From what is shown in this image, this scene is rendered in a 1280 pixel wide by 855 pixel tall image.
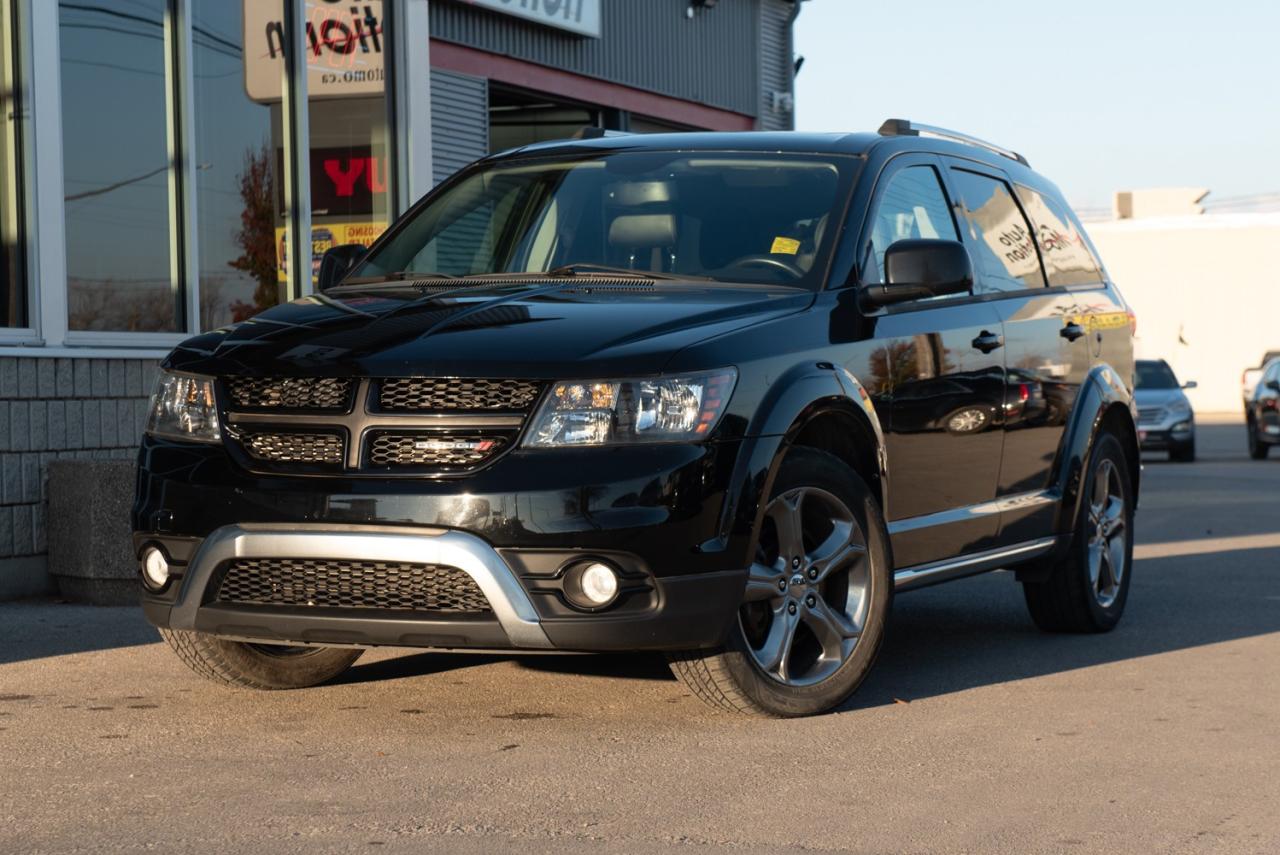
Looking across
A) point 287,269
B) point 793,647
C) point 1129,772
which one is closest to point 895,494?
point 793,647

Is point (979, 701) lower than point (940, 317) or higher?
Answer: lower

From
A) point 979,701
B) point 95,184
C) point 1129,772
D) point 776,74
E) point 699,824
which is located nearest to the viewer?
point 699,824

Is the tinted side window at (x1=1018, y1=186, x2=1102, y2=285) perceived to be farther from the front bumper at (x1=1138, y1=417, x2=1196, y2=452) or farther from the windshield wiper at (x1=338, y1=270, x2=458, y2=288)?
the front bumper at (x1=1138, y1=417, x2=1196, y2=452)

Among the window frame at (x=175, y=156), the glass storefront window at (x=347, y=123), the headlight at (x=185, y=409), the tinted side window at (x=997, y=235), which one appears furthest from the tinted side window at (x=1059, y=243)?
the glass storefront window at (x=347, y=123)

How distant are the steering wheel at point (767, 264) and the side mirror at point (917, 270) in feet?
0.75

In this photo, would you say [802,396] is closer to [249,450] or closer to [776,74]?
[249,450]

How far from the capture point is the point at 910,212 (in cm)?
707

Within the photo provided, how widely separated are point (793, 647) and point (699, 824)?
162 centimetres

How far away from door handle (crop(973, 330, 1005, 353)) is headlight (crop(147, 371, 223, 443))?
9.21 feet

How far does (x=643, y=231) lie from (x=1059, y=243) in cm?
251

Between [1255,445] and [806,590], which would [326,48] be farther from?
[1255,445]

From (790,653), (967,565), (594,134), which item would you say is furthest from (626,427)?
(594,134)

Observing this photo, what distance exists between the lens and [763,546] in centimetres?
585

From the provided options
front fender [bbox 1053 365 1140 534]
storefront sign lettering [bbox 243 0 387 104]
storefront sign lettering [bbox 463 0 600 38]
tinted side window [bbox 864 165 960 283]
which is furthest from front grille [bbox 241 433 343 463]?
storefront sign lettering [bbox 463 0 600 38]
